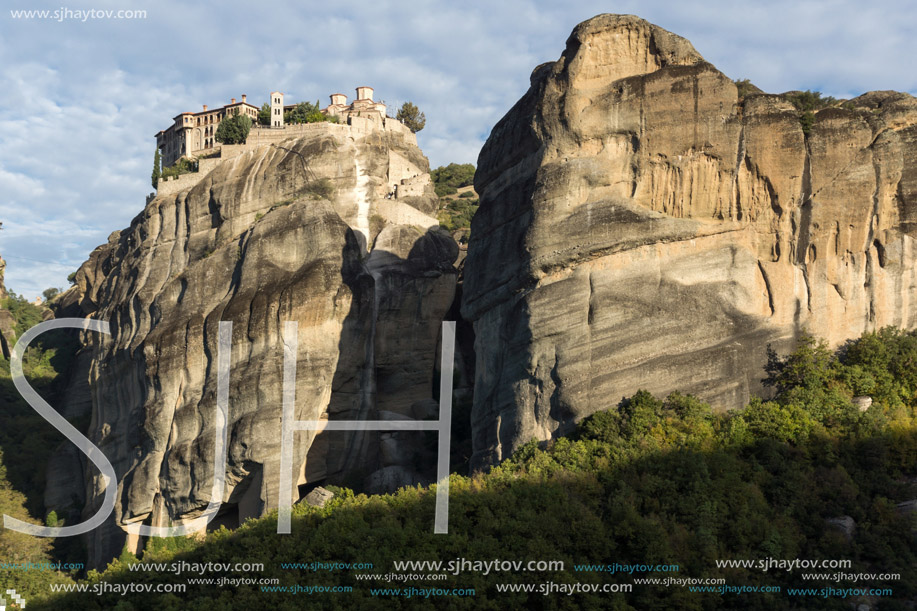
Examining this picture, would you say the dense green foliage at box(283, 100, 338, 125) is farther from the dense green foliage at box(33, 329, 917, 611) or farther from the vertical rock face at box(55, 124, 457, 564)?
the dense green foliage at box(33, 329, 917, 611)

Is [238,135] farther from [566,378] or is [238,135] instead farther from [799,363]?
[799,363]

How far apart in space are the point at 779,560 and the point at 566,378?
8.27 m

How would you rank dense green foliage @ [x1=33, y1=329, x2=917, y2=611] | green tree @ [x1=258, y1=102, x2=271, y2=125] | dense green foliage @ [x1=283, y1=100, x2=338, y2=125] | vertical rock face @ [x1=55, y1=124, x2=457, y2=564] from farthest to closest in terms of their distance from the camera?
green tree @ [x1=258, y1=102, x2=271, y2=125], dense green foliage @ [x1=283, y1=100, x2=338, y2=125], vertical rock face @ [x1=55, y1=124, x2=457, y2=564], dense green foliage @ [x1=33, y1=329, x2=917, y2=611]

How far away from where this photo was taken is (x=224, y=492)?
39.5 m

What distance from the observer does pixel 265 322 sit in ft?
133

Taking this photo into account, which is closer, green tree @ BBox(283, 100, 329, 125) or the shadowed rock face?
the shadowed rock face

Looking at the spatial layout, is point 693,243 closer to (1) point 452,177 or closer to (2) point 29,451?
(2) point 29,451

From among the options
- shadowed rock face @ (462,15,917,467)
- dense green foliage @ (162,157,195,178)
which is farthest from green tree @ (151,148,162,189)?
shadowed rock face @ (462,15,917,467)

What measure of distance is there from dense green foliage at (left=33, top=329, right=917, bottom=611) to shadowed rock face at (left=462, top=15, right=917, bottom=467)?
1.16 metres

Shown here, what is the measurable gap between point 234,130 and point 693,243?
30457mm

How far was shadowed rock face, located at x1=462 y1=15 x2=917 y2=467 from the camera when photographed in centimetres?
3022

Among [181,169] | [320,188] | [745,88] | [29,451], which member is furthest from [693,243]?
[29,451]

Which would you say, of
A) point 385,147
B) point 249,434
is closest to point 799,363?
point 249,434

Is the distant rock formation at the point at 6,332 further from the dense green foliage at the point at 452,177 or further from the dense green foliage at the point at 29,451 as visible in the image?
the dense green foliage at the point at 452,177
